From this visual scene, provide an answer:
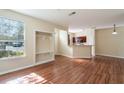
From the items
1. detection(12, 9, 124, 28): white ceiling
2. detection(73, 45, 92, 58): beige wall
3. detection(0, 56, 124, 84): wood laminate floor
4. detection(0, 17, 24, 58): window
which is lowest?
detection(0, 56, 124, 84): wood laminate floor

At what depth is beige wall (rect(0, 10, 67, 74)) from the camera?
3.68m

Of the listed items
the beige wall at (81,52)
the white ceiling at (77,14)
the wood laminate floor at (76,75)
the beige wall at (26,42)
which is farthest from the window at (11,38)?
the beige wall at (81,52)

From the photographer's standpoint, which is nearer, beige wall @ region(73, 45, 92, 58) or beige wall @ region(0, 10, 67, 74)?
beige wall @ region(0, 10, 67, 74)

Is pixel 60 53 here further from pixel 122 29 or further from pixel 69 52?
pixel 122 29

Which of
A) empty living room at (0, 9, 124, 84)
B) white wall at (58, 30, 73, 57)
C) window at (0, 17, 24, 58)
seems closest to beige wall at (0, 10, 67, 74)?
empty living room at (0, 9, 124, 84)

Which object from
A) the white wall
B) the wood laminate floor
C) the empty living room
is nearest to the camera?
the wood laminate floor

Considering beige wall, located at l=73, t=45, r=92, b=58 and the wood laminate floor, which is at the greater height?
beige wall, located at l=73, t=45, r=92, b=58

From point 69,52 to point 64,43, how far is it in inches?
42.2

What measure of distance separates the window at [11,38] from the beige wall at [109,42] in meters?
6.69

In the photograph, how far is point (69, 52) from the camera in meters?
7.76

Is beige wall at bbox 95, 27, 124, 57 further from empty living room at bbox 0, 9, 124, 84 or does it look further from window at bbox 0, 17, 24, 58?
window at bbox 0, 17, 24, 58

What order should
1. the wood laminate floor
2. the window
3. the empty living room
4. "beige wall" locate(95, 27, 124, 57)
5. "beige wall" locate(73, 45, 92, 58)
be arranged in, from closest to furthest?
1. the wood laminate floor
2. the empty living room
3. the window
4. "beige wall" locate(95, 27, 124, 57)
5. "beige wall" locate(73, 45, 92, 58)
